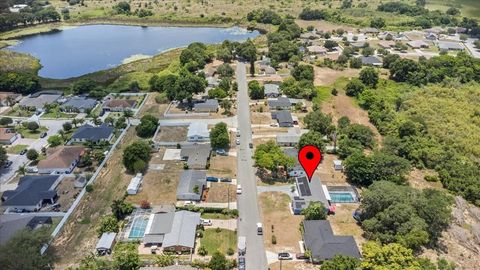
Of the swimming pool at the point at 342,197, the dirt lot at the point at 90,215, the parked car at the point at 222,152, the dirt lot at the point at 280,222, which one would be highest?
the parked car at the point at 222,152

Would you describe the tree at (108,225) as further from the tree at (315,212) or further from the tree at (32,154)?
the tree at (315,212)

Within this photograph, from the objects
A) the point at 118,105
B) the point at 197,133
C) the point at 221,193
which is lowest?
the point at 221,193

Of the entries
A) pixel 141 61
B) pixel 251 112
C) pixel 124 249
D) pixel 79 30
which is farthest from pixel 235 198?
pixel 79 30

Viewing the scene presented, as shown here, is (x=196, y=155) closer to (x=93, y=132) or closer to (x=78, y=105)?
(x=93, y=132)

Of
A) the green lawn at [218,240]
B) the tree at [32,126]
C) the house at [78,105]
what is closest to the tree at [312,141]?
the green lawn at [218,240]

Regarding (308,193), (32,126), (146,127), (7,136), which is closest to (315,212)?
(308,193)
